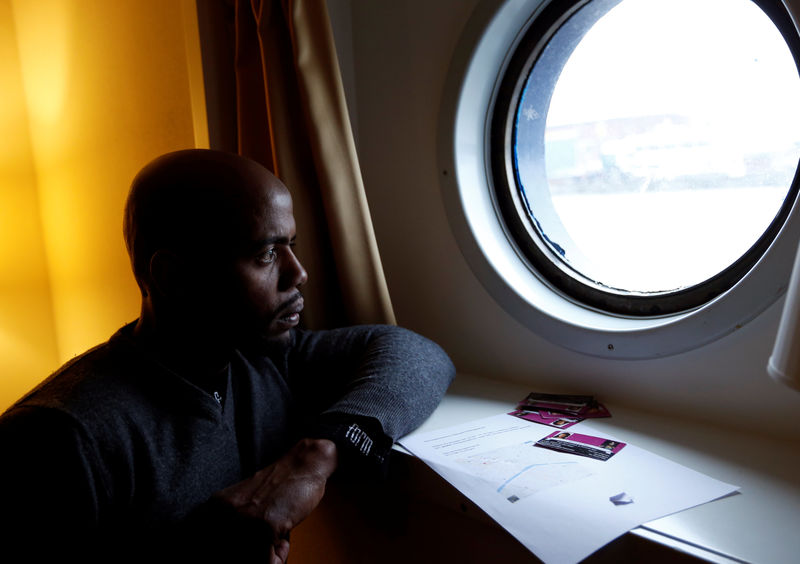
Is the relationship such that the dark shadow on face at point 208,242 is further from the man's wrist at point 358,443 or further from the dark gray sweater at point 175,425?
the man's wrist at point 358,443

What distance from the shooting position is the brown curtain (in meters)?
1.28

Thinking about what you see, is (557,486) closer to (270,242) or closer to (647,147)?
(270,242)

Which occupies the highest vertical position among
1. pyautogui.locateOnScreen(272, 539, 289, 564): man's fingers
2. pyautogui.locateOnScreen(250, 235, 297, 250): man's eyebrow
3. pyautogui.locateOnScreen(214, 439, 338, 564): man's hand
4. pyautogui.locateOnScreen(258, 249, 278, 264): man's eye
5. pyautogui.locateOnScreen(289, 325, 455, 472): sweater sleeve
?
pyautogui.locateOnScreen(250, 235, 297, 250): man's eyebrow

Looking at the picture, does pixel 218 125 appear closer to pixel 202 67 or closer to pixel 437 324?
pixel 202 67

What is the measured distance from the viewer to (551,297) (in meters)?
1.35

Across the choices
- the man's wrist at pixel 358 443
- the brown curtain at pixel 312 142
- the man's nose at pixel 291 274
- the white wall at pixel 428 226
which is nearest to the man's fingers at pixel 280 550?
the man's wrist at pixel 358 443

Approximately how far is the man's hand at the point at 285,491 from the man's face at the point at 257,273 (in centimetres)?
22

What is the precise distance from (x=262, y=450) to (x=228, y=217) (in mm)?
442

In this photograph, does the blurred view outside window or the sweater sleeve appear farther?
the blurred view outside window

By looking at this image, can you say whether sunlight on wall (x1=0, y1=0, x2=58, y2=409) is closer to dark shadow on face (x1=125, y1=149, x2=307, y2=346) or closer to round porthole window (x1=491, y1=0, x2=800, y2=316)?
dark shadow on face (x1=125, y1=149, x2=307, y2=346)

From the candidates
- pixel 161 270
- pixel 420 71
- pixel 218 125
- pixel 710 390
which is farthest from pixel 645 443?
pixel 218 125

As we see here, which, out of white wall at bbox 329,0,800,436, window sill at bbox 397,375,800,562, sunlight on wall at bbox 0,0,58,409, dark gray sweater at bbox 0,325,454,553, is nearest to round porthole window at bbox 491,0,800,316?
white wall at bbox 329,0,800,436

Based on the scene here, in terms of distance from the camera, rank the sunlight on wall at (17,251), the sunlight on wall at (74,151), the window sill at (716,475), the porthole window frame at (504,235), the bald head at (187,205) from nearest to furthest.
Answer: the window sill at (716,475), the bald head at (187,205), the porthole window frame at (504,235), the sunlight on wall at (74,151), the sunlight on wall at (17,251)

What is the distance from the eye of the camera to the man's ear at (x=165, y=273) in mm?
915
